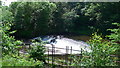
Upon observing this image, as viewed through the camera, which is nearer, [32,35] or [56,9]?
[32,35]

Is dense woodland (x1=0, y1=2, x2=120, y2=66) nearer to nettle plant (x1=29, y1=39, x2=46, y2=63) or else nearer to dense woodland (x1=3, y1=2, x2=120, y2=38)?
dense woodland (x1=3, y1=2, x2=120, y2=38)

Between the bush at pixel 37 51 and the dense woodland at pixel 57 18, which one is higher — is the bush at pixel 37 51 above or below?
below

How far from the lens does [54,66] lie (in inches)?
165

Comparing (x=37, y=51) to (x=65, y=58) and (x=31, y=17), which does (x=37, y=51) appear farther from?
(x=31, y=17)

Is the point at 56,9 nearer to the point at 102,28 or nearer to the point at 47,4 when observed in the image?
Answer: the point at 47,4

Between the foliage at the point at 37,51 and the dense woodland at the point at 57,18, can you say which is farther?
the dense woodland at the point at 57,18

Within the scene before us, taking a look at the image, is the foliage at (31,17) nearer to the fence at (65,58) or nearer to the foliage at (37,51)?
the fence at (65,58)

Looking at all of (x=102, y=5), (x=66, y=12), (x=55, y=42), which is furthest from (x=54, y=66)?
(x=66, y=12)

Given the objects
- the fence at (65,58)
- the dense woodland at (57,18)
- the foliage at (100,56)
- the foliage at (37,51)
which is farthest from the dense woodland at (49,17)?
the foliage at (100,56)

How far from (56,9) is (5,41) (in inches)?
347

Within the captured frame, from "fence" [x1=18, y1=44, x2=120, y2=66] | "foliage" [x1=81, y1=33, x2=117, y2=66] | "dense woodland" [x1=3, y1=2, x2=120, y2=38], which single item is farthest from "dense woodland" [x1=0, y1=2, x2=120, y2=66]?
"foliage" [x1=81, y1=33, x2=117, y2=66]

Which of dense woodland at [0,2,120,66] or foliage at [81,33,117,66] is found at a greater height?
dense woodland at [0,2,120,66]

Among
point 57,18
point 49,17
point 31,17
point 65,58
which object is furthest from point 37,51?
point 57,18

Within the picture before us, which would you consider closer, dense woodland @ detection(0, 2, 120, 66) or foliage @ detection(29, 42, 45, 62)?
foliage @ detection(29, 42, 45, 62)
